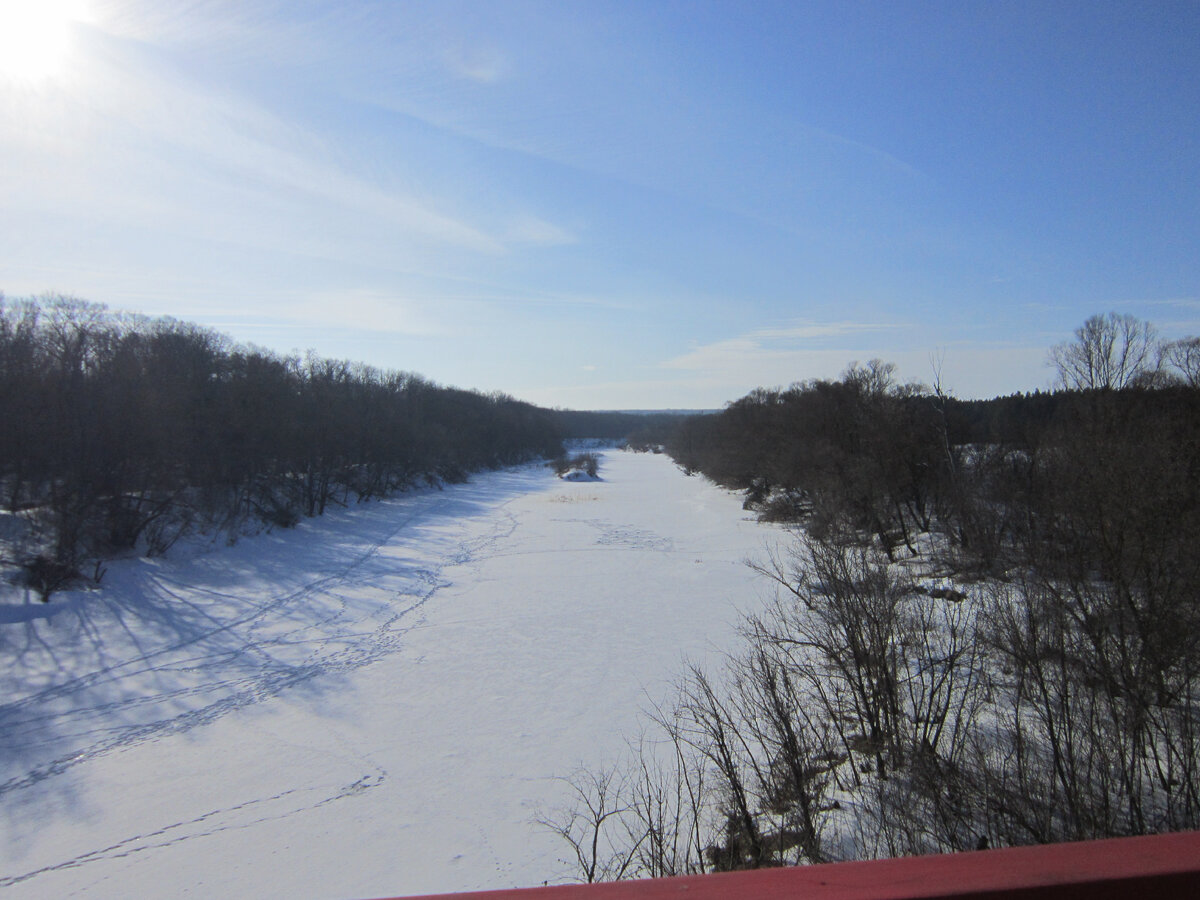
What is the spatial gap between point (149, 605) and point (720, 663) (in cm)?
1836

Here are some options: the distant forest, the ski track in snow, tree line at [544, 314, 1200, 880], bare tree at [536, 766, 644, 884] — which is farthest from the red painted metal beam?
the distant forest

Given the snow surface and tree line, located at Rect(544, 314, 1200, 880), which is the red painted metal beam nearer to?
tree line, located at Rect(544, 314, 1200, 880)

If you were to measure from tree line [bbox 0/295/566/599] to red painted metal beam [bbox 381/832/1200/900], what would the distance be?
26410 millimetres

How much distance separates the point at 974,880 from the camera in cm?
127

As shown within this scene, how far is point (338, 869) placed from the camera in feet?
30.5

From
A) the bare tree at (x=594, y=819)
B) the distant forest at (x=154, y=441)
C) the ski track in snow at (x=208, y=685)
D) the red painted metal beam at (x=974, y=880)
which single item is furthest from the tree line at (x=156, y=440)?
the red painted metal beam at (x=974, y=880)

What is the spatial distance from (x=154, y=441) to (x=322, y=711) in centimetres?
1744

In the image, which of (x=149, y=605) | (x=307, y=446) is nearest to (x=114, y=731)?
(x=149, y=605)

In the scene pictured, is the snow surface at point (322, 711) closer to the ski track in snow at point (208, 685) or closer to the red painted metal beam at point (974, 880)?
the ski track in snow at point (208, 685)

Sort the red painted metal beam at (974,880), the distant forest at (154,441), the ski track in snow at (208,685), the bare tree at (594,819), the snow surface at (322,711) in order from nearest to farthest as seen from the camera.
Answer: the red painted metal beam at (974,880) → the bare tree at (594,819) → the snow surface at (322,711) → the ski track in snow at (208,685) → the distant forest at (154,441)

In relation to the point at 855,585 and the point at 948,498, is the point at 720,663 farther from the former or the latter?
the point at 948,498

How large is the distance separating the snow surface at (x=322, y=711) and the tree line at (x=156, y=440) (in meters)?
2.11

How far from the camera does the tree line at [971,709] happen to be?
765 cm

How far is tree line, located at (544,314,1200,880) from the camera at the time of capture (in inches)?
301
